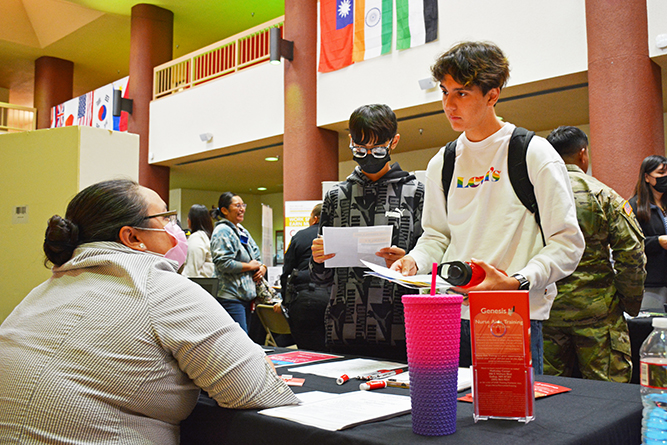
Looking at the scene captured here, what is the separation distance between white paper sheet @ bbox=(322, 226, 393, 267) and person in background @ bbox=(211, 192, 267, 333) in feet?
9.41

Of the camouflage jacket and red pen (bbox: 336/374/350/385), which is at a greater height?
the camouflage jacket

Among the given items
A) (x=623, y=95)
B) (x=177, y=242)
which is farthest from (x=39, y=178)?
(x=623, y=95)

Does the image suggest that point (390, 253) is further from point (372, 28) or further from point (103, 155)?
point (372, 28)

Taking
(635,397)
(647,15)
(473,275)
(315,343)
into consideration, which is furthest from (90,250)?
(647,15)

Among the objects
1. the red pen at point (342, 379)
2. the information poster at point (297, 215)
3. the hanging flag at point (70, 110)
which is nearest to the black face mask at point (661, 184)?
the red pen at point (342, 379)

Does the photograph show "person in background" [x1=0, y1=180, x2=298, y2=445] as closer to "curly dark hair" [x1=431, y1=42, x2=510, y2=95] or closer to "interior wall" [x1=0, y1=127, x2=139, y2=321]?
"curly dark hair" [x1=431, y1=42, x2=510, y2=95]

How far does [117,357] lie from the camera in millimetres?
1090

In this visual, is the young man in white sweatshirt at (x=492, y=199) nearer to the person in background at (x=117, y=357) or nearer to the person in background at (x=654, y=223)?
the person in background at (x=117, y=357)

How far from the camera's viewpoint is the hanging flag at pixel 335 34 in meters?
7.60

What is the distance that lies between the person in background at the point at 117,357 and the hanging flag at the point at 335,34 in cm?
695

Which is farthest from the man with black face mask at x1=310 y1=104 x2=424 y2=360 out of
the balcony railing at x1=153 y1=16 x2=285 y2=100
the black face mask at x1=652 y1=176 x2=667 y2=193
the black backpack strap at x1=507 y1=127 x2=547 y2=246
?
the balcony railing at x1=153 y1=16 x2=285 y2=100

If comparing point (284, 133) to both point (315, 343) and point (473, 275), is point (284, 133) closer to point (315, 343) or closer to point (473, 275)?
point (315, 343)

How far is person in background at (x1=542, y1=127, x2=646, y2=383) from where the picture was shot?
92.5 inches

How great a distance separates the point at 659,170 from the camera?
137 inches
